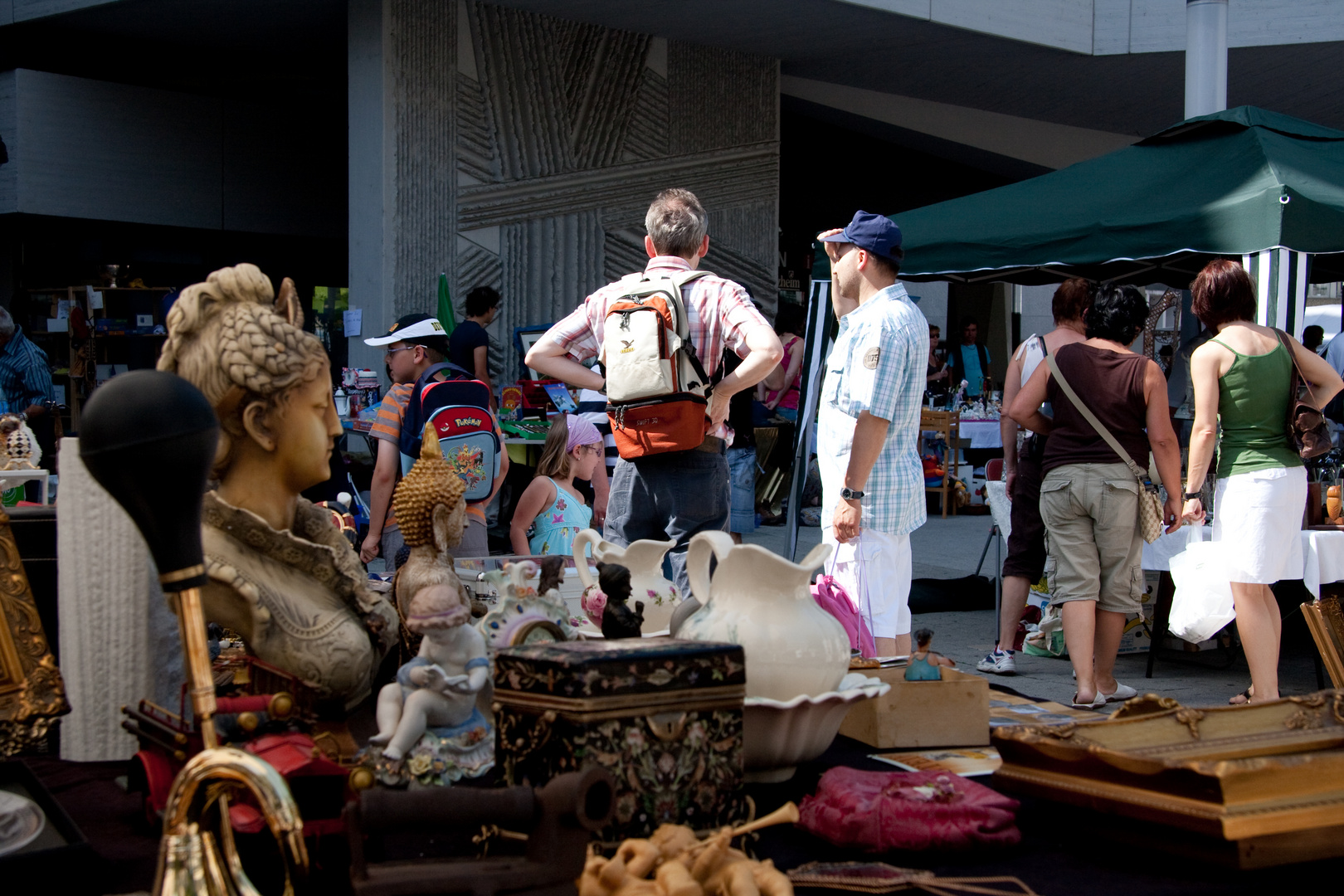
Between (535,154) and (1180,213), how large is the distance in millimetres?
6164

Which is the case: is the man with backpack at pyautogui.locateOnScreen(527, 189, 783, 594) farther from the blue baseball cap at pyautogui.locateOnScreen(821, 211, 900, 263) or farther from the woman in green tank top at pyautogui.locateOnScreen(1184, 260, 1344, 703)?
the woman in green tank top at pyautogui.locateOnScreen(1184, 260, 1344, 703)

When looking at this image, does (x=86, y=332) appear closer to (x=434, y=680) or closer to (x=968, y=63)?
(x=968, y=63)

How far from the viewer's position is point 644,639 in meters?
1.56

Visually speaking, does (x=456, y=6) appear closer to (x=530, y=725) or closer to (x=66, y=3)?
(x=66, y=3)

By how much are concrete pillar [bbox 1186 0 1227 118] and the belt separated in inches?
243

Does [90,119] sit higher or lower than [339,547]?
higher

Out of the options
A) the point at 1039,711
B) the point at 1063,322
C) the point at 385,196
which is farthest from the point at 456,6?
the point at 1039,711

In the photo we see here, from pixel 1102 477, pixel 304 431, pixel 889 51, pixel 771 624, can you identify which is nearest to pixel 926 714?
pixel 771 624

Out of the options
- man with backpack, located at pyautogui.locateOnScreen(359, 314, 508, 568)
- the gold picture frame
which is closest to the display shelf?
man with backpack, located at pyautogui.locateOnScreen(359, 314, 508, 568)

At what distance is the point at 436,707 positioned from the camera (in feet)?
4.89

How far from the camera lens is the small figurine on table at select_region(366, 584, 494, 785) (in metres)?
1.46

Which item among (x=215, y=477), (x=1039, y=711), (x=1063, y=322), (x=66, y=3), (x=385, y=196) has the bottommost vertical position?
(x=1039, y=711)

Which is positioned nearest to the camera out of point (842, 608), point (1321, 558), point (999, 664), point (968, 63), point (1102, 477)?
point (842, 608)

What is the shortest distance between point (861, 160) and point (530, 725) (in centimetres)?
1677
